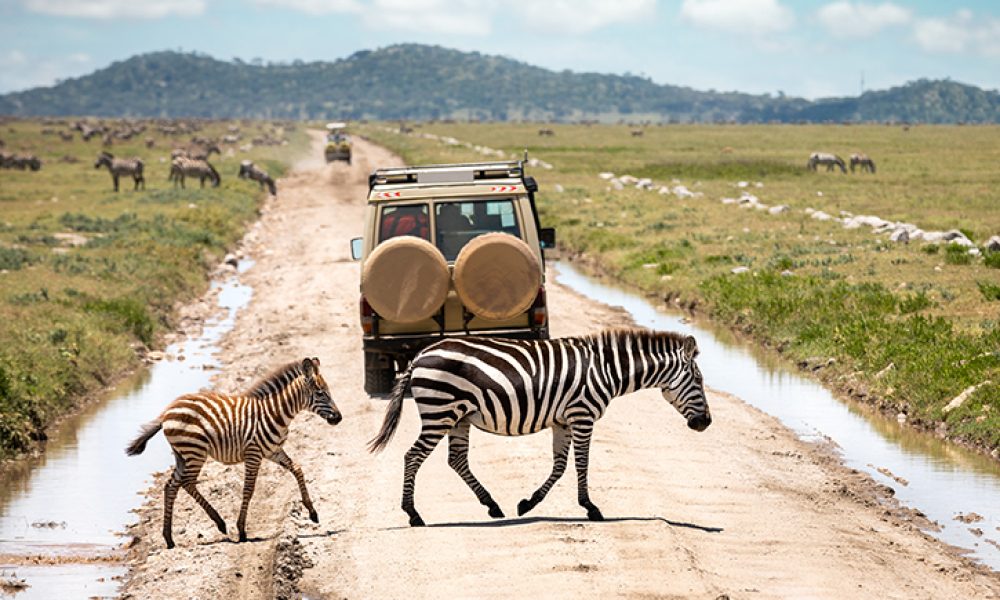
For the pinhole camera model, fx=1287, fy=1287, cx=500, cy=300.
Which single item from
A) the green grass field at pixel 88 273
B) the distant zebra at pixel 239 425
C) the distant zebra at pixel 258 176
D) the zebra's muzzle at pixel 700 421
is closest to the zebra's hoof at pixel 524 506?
the zebra's muzzle at pixel 700 421

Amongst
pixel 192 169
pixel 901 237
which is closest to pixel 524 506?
pixel 901 237

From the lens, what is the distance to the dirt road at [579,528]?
32.4 feet

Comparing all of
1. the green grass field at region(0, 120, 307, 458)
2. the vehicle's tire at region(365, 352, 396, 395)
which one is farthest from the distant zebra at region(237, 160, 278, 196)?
the vehicle's tire at region(365, 352, 396, 395)

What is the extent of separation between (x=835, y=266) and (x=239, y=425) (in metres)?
19.7

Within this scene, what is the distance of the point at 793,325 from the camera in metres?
22.6

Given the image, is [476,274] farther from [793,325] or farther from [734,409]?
[793,325]

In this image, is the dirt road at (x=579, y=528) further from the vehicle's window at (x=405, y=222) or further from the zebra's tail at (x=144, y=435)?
the vehicle's window at (x=405, y=222)

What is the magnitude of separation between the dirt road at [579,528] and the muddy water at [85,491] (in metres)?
0.41

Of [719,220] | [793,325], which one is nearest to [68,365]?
[793,325]

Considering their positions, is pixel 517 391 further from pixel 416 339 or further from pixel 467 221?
pixel 467 221

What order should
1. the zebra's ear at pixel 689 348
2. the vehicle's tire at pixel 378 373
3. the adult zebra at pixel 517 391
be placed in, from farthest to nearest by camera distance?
the vehicle's tire at pixel 378 373
the zebra's ear at pixel 689 348
the adult zebra at pixel 517 391

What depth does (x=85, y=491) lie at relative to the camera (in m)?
14.1

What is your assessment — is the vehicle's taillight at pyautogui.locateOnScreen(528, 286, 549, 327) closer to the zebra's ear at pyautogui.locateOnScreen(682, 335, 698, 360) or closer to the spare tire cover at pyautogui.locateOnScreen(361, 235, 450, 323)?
the spare tire cover at pyautogui.locateOnScreen(361, 235, 450, 323)

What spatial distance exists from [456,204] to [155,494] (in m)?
5.26
